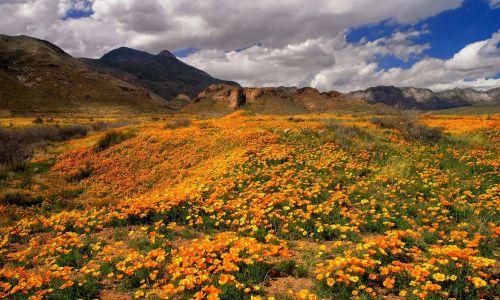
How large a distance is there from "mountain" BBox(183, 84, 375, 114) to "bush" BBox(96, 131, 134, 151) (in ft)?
438

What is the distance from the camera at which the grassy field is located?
5969 mm

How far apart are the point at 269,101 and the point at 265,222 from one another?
166m

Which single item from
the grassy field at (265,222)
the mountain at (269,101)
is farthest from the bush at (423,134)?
the mountain at (269,101)

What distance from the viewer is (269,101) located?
172 meters

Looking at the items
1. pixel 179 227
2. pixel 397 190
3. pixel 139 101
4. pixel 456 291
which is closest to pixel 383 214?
pixel 397 190

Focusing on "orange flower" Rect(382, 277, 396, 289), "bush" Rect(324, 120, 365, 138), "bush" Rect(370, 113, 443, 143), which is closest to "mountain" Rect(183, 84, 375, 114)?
"bush" Rect(370, 113, 443, 143)

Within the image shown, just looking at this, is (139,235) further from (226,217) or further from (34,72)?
(34,72)

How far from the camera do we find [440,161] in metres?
14.2

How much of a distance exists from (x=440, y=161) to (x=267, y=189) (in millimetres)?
7660

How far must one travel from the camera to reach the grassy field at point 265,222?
19.6ft

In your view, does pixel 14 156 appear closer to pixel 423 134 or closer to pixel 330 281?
pixel 330 281

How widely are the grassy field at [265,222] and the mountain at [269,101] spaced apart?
140m

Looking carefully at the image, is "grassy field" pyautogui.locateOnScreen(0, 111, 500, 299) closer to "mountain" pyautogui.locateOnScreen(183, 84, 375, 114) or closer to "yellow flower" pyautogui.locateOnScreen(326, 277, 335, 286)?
"yellow flower" pyautogui.locateOnScreen(326, 277, 335, 286)

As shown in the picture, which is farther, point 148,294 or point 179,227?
point 179,227
